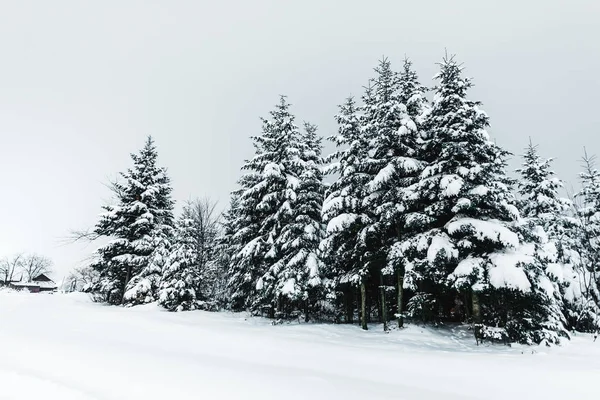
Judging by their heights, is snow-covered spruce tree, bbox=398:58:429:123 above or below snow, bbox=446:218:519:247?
above

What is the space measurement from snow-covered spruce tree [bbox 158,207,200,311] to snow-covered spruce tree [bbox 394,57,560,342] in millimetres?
13714

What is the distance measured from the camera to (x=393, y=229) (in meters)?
17.5

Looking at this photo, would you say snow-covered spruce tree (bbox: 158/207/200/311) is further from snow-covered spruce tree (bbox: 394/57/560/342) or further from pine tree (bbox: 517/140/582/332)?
pine tree (bbox: 517/140/582/332)

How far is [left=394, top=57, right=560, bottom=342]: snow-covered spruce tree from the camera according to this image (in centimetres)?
1251

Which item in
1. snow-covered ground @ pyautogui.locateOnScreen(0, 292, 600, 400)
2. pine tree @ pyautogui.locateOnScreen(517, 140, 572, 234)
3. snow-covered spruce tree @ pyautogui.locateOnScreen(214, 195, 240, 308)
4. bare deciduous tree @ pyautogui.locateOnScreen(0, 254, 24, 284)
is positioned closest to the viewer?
snow-covered ground @ pyautogui.locateOnScreen(0, 292, 600, 400)

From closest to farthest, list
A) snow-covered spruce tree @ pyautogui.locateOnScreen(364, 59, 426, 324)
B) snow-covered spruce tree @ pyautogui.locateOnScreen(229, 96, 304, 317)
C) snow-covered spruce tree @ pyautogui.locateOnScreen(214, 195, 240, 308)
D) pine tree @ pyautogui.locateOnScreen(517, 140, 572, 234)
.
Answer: snow-covered spruce tree @ pyautogui.locateOnScreen(364, 59, 426, 324) < snow-covered spruce tree @ pyautogui.locateOnScreen(229, 96, 304, 317) < pine tree @ pyautogui.locateOnScreen(517, 140, 572, 234) < snow-covered spruce tree @ pyautogui.locateOnScreen(214, 195, 240, 308)

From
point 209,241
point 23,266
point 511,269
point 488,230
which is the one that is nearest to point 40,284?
point 23,266

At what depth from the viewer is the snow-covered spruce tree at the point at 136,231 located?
2300 centimetres

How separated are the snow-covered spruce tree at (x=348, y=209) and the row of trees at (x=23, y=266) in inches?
5529

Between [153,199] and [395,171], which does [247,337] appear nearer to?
[395,171]

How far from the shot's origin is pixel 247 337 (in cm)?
1048

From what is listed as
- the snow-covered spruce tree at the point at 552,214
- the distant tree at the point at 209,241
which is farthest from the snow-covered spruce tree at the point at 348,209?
the distant tree at the point at 209,241

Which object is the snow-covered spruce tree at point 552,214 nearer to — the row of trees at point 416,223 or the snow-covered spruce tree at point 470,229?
the row of trees at point 416,223

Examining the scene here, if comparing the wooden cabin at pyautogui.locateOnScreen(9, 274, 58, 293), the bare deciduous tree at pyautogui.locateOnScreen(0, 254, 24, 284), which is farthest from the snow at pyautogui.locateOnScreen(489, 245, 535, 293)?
the bare deciduous tree at pyautogui.locateOnScreen(0, 254, 24, 284)
